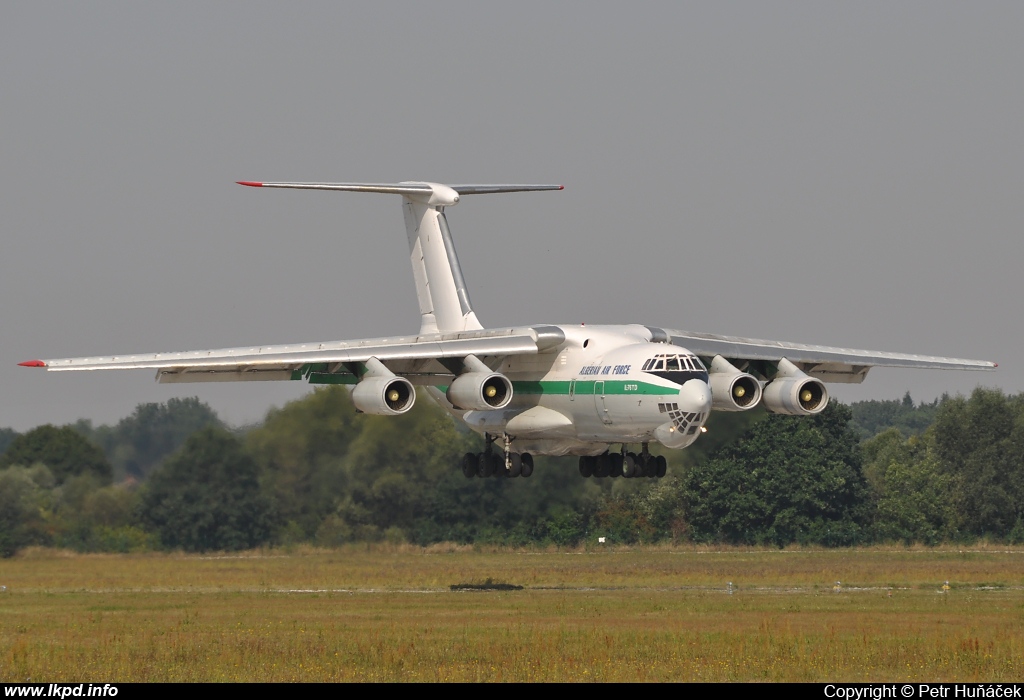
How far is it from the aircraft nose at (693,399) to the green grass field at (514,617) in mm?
3055

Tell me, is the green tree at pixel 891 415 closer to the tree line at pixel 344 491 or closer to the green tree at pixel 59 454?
the tree line at pixel 344 491

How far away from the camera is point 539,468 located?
3061 cm

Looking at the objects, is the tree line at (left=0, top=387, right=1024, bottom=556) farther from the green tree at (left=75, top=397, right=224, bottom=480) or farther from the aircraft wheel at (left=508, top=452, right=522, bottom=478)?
the aircraft wheel at (left=508, top=452, right=522, bottom=478)

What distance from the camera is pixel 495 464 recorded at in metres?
27.1

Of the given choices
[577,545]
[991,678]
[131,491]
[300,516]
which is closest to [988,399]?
[577,545]

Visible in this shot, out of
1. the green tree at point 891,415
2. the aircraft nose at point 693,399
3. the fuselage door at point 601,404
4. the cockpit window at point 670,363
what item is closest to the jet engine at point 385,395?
the fuselage door at point 601,404

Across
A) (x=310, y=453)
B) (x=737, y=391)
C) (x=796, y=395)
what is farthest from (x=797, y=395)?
(x=310, y=453)

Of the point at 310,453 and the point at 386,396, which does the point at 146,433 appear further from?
the point at 386,396

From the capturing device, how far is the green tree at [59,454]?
3394 centimetres

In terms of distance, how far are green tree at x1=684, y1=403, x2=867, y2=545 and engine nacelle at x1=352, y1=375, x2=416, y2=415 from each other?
43.5 ft

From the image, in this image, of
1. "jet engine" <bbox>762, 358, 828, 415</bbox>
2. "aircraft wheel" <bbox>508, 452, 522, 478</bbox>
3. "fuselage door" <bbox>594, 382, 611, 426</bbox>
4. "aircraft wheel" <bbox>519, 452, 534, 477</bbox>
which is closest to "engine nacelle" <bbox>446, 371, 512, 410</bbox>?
"fuselage door" <bbox>594, 382, 611, 426</bbox>

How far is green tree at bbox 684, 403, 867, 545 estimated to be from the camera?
37.2 metres

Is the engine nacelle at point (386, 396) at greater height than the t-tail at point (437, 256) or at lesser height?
lesser

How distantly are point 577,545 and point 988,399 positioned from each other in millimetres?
14384
